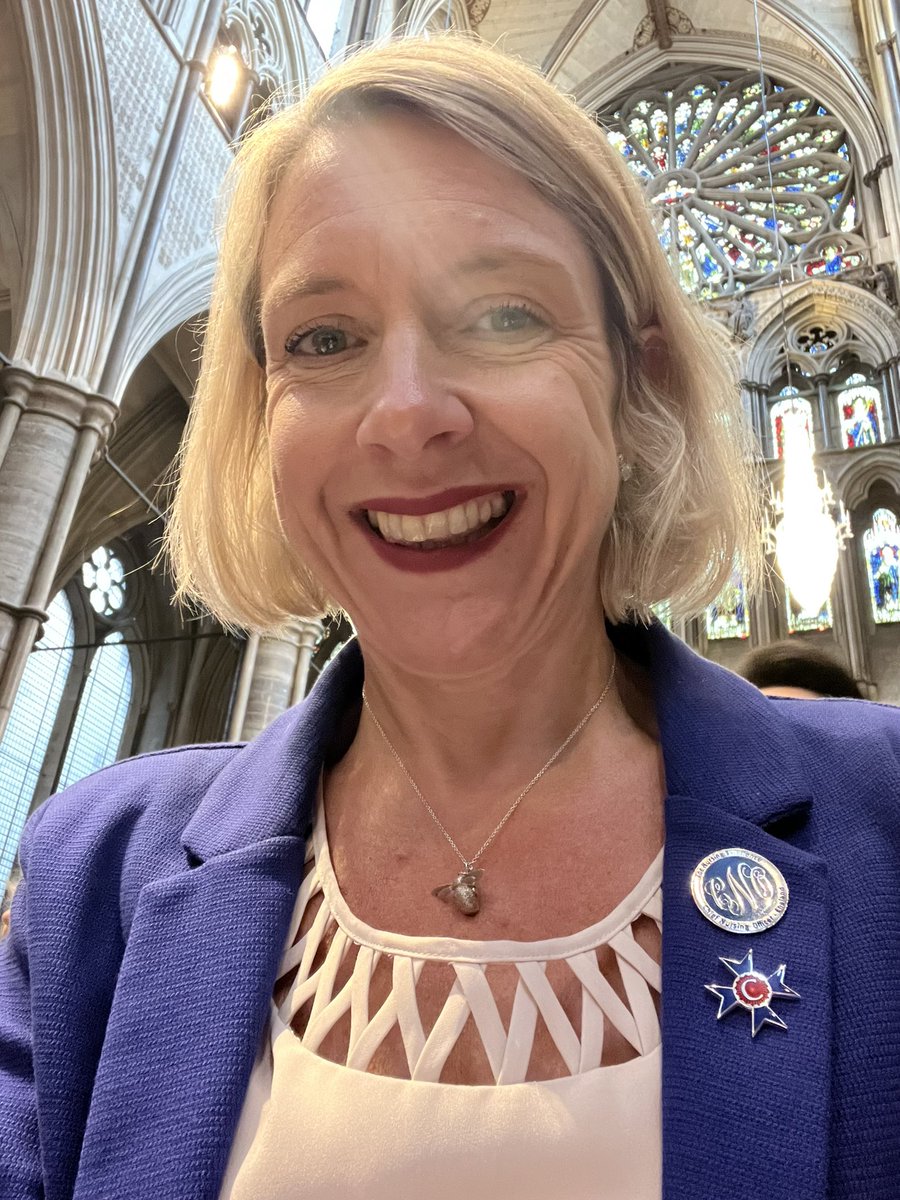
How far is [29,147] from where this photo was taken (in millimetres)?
6480

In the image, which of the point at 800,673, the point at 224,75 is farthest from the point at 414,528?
the point at 224,75

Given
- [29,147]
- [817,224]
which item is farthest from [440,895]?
[817,224]

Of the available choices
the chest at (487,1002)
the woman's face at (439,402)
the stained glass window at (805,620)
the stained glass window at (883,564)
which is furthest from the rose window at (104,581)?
the chest at (487,1002)

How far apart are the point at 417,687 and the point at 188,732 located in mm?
11294

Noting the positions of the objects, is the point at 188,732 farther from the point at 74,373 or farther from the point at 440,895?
the point at 440,895

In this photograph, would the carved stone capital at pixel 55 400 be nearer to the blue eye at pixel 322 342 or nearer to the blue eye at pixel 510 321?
the blue eye at pixel 322 342

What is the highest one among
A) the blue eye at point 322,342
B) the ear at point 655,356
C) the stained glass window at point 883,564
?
the stained glass window at point 883,564

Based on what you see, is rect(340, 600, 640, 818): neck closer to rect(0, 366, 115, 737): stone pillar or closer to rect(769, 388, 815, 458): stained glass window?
rect(0, 366, 115, 737): stone pillar

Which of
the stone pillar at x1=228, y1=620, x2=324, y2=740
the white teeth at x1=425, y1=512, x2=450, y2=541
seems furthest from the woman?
the stone pillar at x1=228, y1=620, x2=324, y2=740

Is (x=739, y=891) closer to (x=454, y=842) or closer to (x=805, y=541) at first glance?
(x=454, y=842)

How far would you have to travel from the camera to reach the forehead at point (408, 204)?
808mm

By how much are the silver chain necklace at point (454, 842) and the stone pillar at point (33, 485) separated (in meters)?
4.97

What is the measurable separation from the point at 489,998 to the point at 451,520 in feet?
1.28

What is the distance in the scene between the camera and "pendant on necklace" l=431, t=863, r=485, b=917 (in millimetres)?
802
